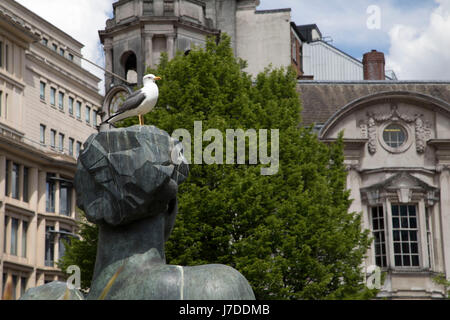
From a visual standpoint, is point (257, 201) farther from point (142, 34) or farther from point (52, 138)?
point (52, 138)

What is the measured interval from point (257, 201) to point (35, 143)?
4566cm

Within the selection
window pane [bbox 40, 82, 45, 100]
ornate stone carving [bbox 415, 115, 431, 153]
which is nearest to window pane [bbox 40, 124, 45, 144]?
window pane [bbox 40, 82, 45, 100]

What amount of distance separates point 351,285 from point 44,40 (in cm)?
5488

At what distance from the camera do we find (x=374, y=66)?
2104 inches

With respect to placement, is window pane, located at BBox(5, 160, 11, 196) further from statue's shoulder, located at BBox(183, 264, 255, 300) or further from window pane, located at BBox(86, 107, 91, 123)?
statue's shoulder, located at BBox(183, 264, 255, 300)

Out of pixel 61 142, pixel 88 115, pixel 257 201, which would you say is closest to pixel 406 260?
pixel 257 201

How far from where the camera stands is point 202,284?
7004 millimetres

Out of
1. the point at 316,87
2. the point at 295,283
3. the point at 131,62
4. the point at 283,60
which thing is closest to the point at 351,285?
the point at 295,283

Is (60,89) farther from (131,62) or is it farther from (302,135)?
(302,135)

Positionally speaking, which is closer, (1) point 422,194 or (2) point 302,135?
(2) point 302,135

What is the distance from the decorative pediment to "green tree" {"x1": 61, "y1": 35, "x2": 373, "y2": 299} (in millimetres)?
10391

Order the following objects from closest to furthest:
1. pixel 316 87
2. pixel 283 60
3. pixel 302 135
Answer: pixel 302 135
pixel 316 87
pixel 283 60

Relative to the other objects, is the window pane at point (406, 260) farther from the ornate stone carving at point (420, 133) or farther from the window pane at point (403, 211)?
the ornate stone carving at point (420, 133)

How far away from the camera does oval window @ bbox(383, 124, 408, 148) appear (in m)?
42.2
